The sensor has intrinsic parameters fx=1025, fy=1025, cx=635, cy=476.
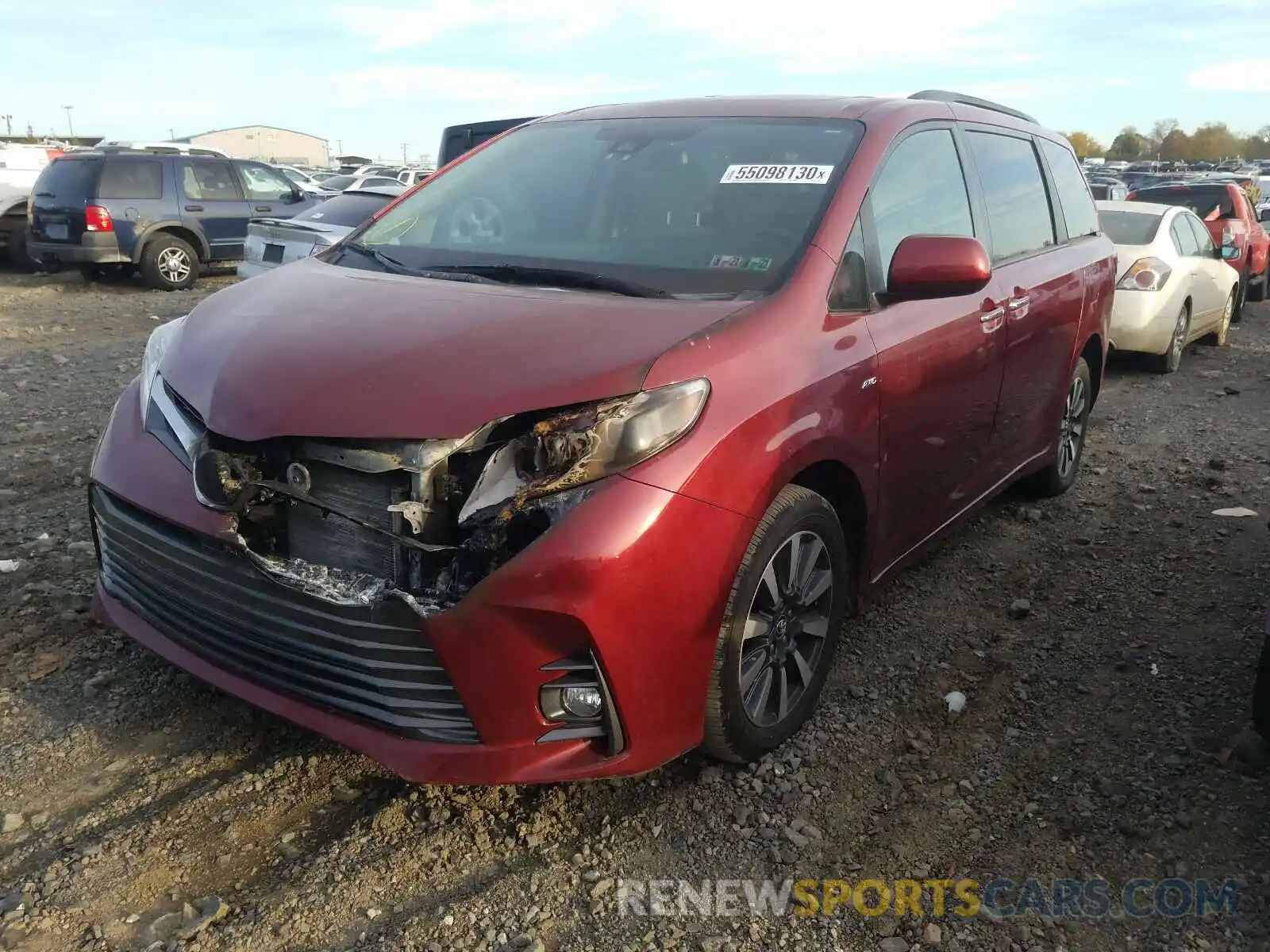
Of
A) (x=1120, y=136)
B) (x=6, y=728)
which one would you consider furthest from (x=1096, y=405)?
(x=1120, y=136)

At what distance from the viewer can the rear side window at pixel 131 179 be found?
12.9m

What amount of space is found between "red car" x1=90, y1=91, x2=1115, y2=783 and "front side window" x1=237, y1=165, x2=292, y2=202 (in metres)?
12.0

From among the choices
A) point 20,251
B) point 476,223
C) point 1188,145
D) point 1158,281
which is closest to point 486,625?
point 476,223

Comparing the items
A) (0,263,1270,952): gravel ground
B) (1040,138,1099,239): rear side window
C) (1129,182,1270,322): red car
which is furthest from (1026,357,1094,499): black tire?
(1129,182,1270,322): red car

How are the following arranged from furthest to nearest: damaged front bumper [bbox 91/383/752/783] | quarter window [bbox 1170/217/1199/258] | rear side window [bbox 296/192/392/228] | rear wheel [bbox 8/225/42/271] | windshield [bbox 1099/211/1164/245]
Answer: rear wheel [bbox 8/225/42/271], quarter window [bbox 1170/217/1199/258], rear side window [bbox 296/192/392/228], windshield [bbox 1099/211/1164/245], damaged front bumper [bbox 91/383/752/783]

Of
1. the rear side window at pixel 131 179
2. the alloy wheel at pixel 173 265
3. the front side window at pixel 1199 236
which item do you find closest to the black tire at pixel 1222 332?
the front side window at pixel 1199 236

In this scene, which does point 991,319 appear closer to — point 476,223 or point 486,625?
point 476,223

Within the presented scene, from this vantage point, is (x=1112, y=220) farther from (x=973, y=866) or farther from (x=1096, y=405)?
(x=973, y=866)

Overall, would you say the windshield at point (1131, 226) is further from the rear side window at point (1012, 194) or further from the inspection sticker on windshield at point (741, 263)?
the inspection sticker on windshield at point (741, 263)

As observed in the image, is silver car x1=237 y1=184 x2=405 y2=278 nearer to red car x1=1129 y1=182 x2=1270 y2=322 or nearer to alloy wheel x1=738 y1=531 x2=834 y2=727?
alloy wheel x1=738 y1=531 x2=834 y2=727

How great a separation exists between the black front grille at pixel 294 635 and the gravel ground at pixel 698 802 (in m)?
0.40

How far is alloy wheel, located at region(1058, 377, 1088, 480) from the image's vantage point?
17.0ft

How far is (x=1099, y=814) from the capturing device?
273 cm

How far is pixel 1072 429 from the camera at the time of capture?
5328mm
